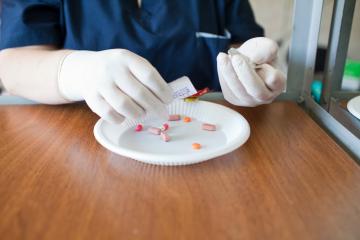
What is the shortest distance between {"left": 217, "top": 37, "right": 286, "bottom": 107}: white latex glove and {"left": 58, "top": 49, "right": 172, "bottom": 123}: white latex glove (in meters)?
0.09

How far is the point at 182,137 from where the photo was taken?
1.50 ft

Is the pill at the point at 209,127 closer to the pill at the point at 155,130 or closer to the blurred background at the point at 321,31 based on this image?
the pill at the point at 155,130

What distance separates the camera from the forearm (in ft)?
1.63

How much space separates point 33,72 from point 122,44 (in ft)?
0.57

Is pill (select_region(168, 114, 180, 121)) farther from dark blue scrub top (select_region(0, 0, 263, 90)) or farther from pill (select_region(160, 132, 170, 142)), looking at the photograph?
dark blue scrub top (select_region(0, 0, 263, 90))

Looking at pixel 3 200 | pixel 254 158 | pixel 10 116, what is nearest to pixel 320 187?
pixel 254 158

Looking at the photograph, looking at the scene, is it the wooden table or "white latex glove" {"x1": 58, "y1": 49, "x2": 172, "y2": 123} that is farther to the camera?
"white latex glove" {"x1": 58, "y1": 49, "x2": 172, "y2": 123}

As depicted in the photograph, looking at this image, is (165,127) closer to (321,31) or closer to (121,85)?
(121,85)

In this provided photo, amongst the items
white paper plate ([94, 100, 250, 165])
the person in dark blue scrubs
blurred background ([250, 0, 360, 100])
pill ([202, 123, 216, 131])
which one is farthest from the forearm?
blurred background ([250, 0, 360, 100])

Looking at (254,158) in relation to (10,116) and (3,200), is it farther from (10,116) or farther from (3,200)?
(10,116)

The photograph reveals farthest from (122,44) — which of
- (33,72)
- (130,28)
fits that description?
(33,72)

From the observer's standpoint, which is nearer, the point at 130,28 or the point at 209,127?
the point at 209,127

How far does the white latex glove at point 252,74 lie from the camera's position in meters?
0.44

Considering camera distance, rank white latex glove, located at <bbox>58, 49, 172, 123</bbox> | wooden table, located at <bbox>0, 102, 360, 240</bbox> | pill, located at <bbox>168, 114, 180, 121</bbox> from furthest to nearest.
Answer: pill, located at <bbox>168, 114, 180, 121</bbox>
white latex glove, located at <bbox>58, 49, 172, 123</bbox>
wooden table, located at <bbox>0, 102, 360, 240</bbox>
